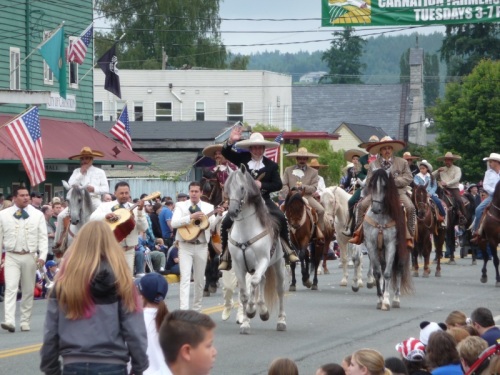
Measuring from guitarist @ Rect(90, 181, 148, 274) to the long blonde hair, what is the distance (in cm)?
985

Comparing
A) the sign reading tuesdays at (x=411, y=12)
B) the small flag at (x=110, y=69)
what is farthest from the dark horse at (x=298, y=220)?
the sign reading tuesdays at (x=411, y=12)

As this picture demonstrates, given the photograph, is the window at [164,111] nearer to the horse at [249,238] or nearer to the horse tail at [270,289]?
the horse tail at [270,289]

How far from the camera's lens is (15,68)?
36.7 metres

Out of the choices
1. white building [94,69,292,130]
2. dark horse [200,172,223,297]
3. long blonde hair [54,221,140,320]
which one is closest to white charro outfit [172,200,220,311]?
dark horse [200,172,223,297]

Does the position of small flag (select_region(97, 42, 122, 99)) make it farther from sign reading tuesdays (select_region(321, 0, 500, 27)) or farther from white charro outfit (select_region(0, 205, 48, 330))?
white charro outfit (select_region(0, 205, 48, 330))

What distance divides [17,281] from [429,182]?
14.4 meters

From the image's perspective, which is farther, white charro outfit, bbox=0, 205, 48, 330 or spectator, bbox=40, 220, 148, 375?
white charro outfit, bbox=0, 205, 48, 330

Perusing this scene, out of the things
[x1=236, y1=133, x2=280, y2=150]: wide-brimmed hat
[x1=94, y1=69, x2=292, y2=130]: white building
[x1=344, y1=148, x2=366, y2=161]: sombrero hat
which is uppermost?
[x1=94, y1=69, x2=292, y2=130]: white building

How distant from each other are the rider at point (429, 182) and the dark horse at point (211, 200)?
23.1 feet

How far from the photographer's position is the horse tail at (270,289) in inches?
695

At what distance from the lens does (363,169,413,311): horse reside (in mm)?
20422

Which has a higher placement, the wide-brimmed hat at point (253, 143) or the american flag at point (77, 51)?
the american flag at point (77, 51)

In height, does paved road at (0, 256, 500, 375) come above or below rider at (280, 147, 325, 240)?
below

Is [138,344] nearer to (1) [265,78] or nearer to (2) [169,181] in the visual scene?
(2) [169,181]
